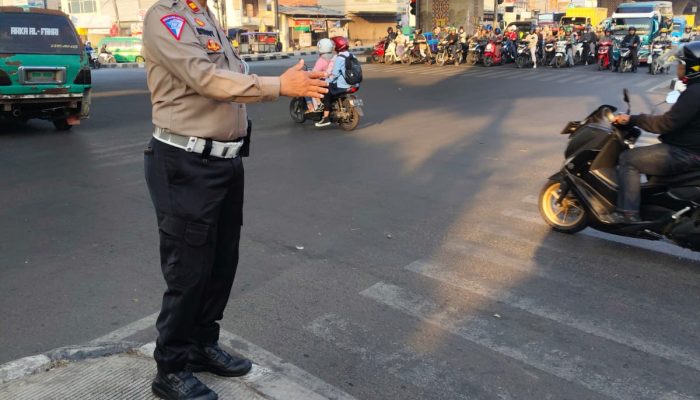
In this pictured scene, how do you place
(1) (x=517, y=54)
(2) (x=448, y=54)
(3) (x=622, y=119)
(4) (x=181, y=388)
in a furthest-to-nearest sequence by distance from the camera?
(2) (x=448, y=54) < (1) (x=517, y=54) < (3) (x=622, y=119) < (4) (x=181, y=388)

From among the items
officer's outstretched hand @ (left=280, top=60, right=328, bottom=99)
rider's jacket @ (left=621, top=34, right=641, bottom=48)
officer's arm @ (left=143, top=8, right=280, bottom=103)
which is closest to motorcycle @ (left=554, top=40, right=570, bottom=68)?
rider's jacket @ (left=621, top=34, right=641, bottom=48)

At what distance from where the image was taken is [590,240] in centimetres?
536

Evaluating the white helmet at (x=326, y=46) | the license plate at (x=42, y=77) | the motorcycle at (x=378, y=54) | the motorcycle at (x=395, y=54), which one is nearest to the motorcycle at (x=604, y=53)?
the motorcycle at (x=395, y=54)

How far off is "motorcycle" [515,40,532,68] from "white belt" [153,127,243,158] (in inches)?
972

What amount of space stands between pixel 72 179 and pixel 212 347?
5264 mm

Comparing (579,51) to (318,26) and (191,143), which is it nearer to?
(191,143)

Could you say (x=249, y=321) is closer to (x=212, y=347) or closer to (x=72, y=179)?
(x=212, y=347)

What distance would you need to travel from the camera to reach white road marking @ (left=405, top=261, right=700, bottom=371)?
11.2ft

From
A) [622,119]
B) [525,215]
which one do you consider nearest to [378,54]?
[525,215]

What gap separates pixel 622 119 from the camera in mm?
5023

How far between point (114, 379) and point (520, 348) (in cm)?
216

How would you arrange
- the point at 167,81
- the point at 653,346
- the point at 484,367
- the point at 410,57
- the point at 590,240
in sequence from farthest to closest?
the point at 410,57 → the point at 590,240 → the point at 653,346 → the point at 484,367 → the point at 167,81

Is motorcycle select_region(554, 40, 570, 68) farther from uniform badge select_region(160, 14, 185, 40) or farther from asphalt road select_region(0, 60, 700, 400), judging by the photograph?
uniform badge select_region(160, 14, 185, 40)

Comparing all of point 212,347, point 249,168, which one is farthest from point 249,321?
point 249,168
